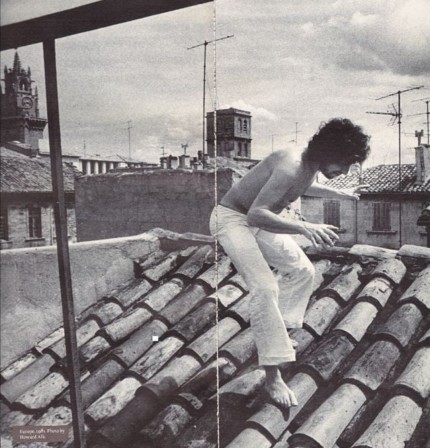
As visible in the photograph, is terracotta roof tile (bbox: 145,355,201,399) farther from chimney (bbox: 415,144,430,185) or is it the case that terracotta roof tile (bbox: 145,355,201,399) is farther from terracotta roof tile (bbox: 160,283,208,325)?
chimney (bbox: 415,144,430,185)

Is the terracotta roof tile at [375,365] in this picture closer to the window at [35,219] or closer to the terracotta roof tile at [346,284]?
the terracotta roof tile at [346,284]

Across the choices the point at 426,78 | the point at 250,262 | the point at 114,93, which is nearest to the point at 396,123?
the point at 426,78

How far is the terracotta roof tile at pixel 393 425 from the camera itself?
2.11 m

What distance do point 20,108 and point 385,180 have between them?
2085mm

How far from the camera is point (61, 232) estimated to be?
2508mm

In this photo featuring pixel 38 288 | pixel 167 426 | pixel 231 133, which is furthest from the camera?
pixel 38 288

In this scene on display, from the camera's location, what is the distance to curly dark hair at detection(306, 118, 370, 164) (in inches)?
92.3

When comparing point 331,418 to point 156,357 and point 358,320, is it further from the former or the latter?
point 156,357

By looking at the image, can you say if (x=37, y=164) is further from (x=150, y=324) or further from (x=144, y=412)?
(x=144, y=412)

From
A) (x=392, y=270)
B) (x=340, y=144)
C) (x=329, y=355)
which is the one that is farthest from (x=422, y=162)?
(x=329, y=355)

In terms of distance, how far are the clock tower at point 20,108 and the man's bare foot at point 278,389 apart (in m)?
1.89

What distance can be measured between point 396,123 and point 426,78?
0.25 meters

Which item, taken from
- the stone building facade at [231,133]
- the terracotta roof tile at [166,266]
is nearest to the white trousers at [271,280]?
the stone building facade at [231,133]

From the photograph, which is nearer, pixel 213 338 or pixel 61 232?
pixel 61 232
